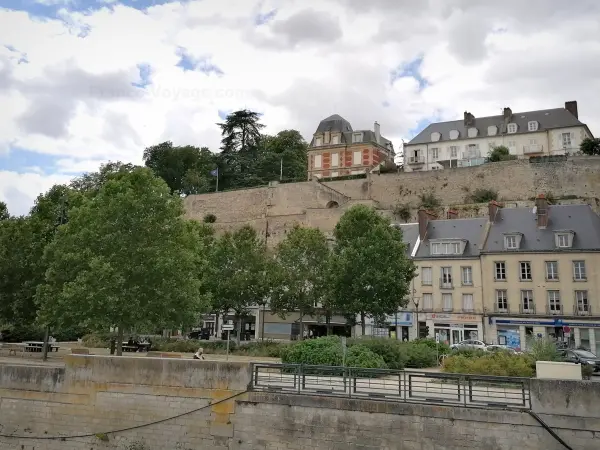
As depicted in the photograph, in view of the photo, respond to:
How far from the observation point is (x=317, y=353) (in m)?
16.6

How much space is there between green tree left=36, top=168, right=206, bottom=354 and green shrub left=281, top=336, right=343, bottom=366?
6.07 metres

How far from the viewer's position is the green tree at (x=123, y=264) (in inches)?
781

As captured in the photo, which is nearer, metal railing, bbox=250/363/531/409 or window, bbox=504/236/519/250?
metal railing, bbox=250/363/531/409

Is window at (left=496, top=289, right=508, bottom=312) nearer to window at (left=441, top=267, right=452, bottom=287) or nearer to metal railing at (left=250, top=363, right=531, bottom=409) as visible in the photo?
window at (left=441, top=267, right=452, bottom=287)

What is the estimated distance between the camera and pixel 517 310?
31688mm

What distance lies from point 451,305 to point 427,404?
78.8 feet

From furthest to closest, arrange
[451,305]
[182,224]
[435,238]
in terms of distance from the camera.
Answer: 1. [435,238]
2. [451,305]
3. [182,224]

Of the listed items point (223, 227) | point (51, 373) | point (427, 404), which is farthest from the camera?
point (223, 227)

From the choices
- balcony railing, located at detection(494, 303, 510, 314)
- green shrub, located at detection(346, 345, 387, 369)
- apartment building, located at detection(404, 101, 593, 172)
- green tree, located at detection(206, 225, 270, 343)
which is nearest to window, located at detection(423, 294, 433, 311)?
balcony railing, located at detection(494, 303, 510, 314)

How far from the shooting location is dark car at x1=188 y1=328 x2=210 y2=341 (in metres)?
38.4

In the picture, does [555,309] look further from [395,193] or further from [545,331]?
[395,193]

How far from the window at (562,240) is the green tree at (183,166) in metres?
43.5

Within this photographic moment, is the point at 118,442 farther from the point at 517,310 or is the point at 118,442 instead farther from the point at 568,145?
the point at 568,145

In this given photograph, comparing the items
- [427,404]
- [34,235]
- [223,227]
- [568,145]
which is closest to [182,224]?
[34,235]
